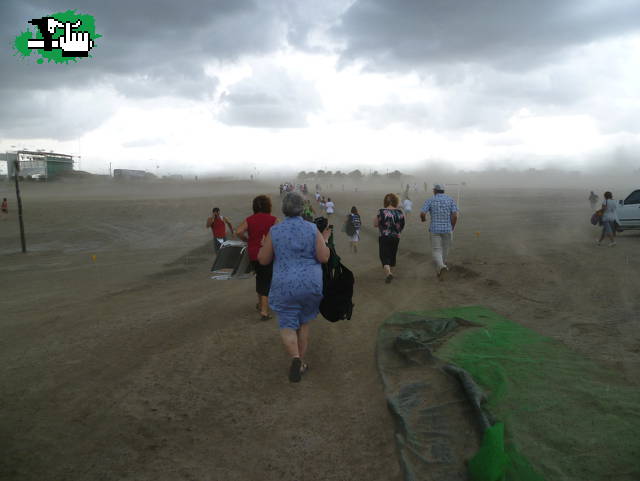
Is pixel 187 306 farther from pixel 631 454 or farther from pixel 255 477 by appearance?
pixel 631 454

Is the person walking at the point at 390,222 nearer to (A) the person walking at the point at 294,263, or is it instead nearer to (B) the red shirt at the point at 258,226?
(B) the red shirt at the point at 258,226

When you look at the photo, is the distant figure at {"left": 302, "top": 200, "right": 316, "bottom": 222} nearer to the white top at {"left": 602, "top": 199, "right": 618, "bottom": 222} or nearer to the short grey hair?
the short grey hair

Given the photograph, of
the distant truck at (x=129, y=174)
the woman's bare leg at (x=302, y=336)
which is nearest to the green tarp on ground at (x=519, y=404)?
the woman's bare leg at (x=302, y=336)

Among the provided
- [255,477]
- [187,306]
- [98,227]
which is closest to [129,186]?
[98,227]

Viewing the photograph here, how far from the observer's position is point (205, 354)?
552 cm

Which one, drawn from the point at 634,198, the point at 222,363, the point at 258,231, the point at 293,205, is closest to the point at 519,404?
the point at 293,205

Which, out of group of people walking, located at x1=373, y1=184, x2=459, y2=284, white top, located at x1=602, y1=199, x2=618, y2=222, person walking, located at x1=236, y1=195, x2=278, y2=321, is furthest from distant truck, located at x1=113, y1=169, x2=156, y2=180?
person walking, located at x1=236, y1=195, x2=278, y2=321

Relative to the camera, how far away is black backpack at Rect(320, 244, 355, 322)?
4758 millimetres

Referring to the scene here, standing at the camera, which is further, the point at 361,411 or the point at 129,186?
the point at 129,186

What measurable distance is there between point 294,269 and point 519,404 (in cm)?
231

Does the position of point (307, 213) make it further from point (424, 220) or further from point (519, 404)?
→ point (519, 404)

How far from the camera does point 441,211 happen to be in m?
9.48

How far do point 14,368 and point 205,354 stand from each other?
207 centimetres

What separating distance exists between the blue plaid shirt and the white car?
1105cm
